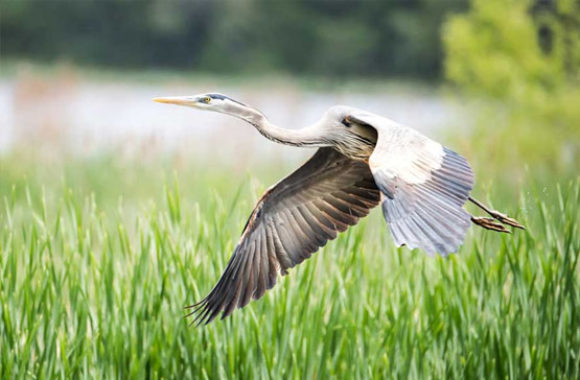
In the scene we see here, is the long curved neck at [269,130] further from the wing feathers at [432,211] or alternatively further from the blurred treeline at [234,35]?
the blurred treeline at [234,35]

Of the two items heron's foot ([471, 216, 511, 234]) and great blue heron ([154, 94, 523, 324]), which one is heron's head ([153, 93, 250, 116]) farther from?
heron's foot ([471, 216, 511, 234])

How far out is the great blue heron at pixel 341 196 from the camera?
3113 mm

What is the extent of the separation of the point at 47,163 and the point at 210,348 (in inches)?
218

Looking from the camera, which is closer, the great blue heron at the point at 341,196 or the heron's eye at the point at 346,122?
the great blue heron at the point at 341,196

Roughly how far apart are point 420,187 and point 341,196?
857 mm

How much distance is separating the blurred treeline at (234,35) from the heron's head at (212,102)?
19.0m

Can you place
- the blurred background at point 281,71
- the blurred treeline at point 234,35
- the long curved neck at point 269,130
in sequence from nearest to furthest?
the long curved neck at point 269,130 → the blurred background at point 281,71 → the blurred treeline at point 234,35

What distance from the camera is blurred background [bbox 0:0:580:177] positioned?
29.2ft

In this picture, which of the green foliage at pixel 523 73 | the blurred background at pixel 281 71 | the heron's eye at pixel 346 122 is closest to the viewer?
the heron's eye at pixel 346 122

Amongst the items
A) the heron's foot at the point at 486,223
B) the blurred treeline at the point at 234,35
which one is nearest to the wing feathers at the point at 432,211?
the heron's foot at the point at 486,223

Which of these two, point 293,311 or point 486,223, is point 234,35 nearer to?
point 293,311

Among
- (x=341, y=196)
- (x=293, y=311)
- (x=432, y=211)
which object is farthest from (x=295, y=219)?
(x=432, y=211)

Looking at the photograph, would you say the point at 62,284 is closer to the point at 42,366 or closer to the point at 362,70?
the point at 42,366

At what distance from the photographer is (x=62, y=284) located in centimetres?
404
